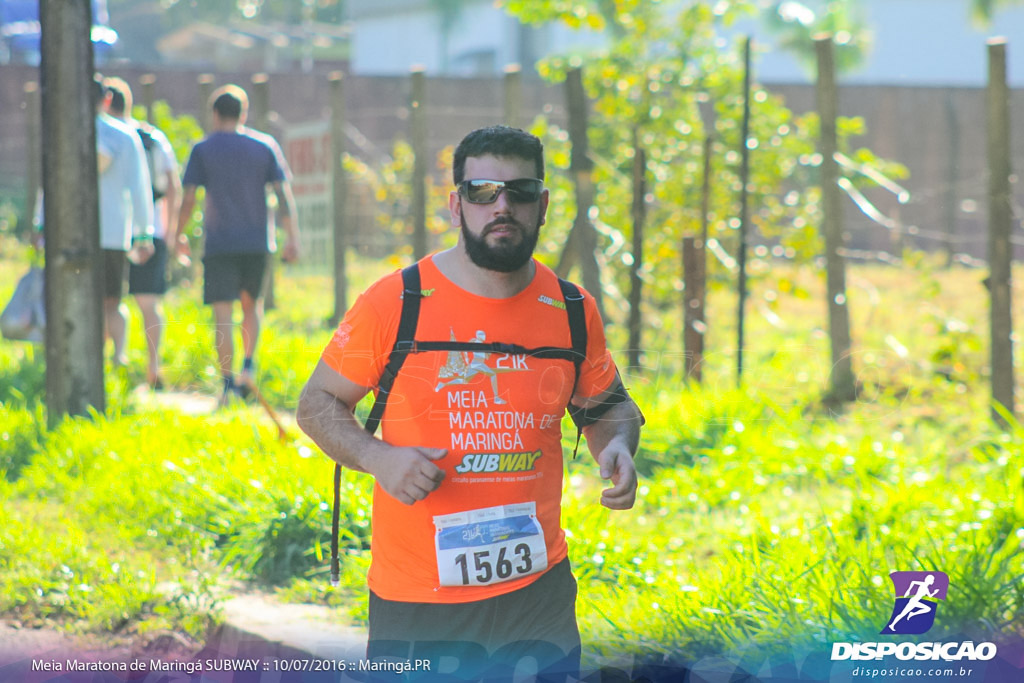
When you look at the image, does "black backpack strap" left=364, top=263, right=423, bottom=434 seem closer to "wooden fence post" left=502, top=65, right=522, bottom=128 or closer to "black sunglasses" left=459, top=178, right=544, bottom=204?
"black sunglasses" left=459, top=178, right=544, bottom=204

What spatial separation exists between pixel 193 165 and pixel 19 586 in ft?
12.0

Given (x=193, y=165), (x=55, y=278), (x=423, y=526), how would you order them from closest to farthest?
(x=423, y=526)
(x=55, y=278)
(x=193, y=165)

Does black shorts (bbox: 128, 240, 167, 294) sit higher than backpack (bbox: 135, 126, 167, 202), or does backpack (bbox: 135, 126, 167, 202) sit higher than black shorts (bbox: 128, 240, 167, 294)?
backpack (bbox: 135, 126, 167, 202)

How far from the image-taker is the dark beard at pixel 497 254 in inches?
114

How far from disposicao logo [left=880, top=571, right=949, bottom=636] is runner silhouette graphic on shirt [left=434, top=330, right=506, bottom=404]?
1528 millimetres

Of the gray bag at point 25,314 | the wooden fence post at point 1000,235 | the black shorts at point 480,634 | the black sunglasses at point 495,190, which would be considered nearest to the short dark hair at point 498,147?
the black sunglasses at point 495,190

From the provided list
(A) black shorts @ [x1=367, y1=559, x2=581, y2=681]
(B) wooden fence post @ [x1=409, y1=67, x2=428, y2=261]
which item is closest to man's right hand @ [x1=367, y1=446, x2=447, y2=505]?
(A) black shorts @ [x1=367, y1=559, x2=581, y2=681]

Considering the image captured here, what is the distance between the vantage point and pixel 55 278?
6.33 metres

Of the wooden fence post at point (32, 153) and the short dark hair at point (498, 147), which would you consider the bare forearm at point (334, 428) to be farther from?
the wooden fence post at point (32, 153)

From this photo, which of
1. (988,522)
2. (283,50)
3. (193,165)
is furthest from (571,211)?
(283,50)

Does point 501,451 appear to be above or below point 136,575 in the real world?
above

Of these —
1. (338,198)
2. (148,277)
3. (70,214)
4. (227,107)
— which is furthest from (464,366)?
(338,198)

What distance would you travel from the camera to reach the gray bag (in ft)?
22.1

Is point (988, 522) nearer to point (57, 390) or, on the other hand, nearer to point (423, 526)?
point (423, 526)
